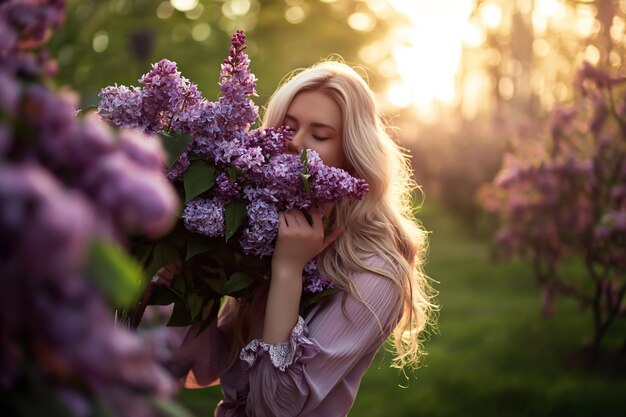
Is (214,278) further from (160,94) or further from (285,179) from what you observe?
(160,94)

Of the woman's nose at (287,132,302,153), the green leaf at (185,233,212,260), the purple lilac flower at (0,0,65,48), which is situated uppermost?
the purple lilac flower at (0,0,65,48)

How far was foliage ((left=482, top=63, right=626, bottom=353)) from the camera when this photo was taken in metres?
5.73

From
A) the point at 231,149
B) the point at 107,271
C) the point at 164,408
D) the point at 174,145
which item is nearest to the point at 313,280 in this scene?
the point at 231,149

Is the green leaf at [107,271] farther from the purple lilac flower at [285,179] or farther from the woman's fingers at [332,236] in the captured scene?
the woman's fingers at [332,236]

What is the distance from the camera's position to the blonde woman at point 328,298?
6.34 feet

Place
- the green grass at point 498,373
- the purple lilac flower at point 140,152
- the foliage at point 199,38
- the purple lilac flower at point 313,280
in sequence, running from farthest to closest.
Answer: the foliage at point 199,38 < the green grass at point 498,373 < the purple lilac flower at point 313,280 < the purple lilac flower at point 140,152

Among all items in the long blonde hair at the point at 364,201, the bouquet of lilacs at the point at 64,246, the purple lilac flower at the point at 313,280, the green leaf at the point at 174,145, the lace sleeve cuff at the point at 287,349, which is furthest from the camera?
the long blonde hair at the point at 364,201

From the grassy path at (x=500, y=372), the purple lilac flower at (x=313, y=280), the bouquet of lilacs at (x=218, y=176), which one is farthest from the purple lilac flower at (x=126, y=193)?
the grassy path at (x=500, y=372)

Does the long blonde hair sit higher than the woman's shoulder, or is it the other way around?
the long blonde hair

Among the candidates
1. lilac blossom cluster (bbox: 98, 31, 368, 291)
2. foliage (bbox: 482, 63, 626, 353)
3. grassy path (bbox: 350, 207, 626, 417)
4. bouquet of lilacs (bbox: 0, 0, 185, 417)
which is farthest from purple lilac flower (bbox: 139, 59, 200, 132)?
foliage (bbox: 482, 63, 626, 353)

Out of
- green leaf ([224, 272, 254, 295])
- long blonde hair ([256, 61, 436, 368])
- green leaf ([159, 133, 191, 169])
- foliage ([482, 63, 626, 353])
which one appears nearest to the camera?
green leaf ([159, 133, 191, 169])

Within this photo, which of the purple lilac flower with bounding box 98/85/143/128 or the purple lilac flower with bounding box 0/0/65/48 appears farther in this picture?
the purple lilac flower with bounding box 98/85/143/128

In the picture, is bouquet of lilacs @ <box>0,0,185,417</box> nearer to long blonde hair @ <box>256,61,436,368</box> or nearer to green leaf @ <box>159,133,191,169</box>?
green leaf @ <box>159,133,191,169</box>

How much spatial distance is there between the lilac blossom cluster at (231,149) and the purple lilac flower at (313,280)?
28 centimetres
